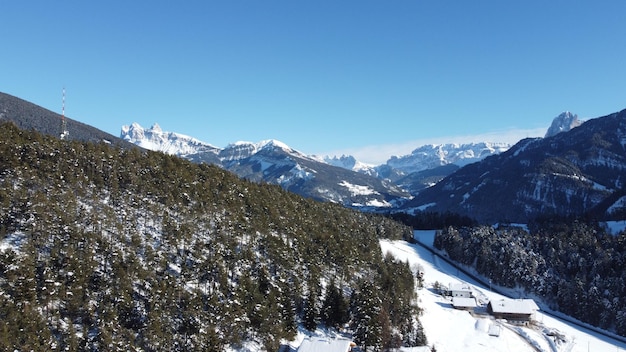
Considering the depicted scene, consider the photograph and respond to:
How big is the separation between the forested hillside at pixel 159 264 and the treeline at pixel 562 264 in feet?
181

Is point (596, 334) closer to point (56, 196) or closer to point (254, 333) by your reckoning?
point (254, 333)

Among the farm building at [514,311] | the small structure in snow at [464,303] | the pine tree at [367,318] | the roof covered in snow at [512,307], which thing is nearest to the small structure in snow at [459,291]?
the small structure in snow at [464,303]

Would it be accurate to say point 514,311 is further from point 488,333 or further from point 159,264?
point 159,264

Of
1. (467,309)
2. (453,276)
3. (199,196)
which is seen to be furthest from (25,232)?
(453,276)

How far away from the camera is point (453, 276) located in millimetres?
150500

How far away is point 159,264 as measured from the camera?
73.7m

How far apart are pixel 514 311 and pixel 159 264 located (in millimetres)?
86749

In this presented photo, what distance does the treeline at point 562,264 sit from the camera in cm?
12088

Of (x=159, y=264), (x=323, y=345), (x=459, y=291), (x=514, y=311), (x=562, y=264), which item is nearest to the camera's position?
(x=323, y=345)

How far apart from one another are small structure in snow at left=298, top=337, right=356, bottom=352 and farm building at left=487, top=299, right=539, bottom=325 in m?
58.3

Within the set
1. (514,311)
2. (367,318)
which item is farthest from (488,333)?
(367,318)

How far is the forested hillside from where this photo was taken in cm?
5856

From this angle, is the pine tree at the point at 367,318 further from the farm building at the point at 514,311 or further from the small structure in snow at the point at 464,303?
the farm building at the point at 514,311

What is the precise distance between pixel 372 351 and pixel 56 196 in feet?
214
